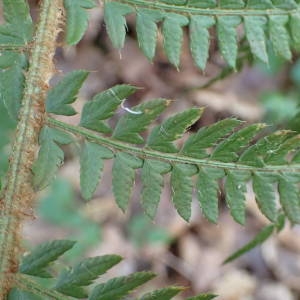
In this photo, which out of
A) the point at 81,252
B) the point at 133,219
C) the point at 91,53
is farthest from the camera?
the point at 91,53

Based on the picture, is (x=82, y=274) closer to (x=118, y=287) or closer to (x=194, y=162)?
(x=118, y=287)

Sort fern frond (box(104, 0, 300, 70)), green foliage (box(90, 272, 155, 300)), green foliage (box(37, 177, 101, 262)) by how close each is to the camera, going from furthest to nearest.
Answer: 1. green foliage (box(37, 177, 101, 262))
2. fern frond (box(104, 0, 300, 70))
3. green foliage (box(90, 272, 155, 300))

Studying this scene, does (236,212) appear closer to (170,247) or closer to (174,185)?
(174,185)

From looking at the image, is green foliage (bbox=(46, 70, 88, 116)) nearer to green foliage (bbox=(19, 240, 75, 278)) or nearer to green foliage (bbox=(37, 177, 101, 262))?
green foliage (bbox=(19, 240, 75, 278))

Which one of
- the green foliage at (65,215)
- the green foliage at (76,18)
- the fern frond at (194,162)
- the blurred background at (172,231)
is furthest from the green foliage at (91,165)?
the green foliage at (65,215)

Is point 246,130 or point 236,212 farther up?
point 246,130

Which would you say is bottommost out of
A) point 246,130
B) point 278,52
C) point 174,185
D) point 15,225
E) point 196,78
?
point 15,225

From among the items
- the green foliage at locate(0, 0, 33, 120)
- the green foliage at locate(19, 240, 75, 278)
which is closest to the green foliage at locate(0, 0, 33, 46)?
the green foliage at locate(0, 0, 33, 120)

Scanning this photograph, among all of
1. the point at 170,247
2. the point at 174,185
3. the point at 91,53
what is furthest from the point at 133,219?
the point at 174,185
